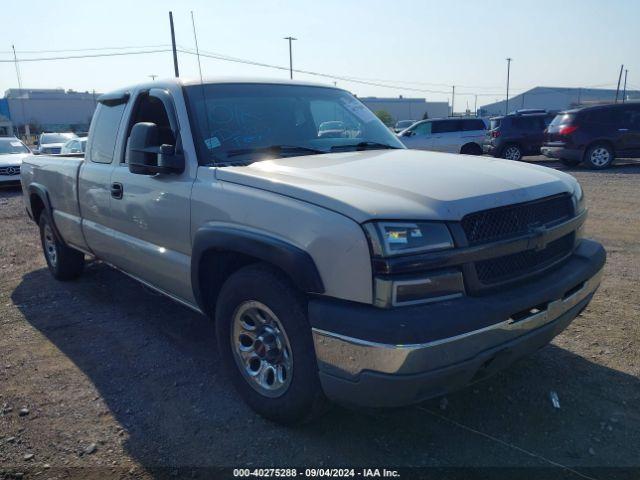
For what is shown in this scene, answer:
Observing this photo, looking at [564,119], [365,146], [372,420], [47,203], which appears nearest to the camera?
[372,420]

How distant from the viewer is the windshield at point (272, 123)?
3.49 m

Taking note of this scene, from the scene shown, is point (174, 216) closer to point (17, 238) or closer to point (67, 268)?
point (67, 268)

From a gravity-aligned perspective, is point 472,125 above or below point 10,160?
above

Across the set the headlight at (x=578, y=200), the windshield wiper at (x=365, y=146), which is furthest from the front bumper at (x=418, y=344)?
the windshield wiper at (x=365, y=146)

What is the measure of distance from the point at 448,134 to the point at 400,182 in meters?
17.0

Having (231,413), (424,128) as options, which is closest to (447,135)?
(424,128)

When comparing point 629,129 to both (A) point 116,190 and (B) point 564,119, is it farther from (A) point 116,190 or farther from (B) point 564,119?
(A) point 116,190

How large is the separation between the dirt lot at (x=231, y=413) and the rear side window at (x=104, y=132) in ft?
4.81

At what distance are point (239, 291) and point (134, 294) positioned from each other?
9.92 ft

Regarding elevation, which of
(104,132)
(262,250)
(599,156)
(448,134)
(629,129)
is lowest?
(599,156)

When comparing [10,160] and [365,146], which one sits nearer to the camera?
[365,146]

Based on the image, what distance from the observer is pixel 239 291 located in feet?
9.61

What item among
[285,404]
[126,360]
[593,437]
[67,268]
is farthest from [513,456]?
[67,268]

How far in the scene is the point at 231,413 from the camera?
10.6 ft
